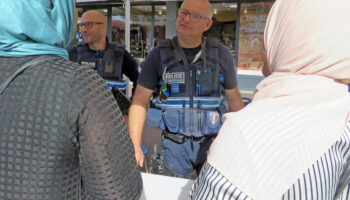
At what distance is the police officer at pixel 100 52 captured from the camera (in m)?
2.99

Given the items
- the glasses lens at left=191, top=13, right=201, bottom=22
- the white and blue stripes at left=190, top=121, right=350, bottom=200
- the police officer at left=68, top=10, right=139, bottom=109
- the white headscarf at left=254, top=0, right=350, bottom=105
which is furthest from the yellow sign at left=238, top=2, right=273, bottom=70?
the white and blue stripes at left=190, top=121, right=350, bottom=200

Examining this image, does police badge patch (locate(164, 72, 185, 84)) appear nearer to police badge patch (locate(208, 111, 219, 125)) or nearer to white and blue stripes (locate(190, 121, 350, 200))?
police badge patch (locate(208, 111, 219, 125))

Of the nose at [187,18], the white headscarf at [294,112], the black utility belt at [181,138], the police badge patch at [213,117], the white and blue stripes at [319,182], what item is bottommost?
the black utility belt at [181,138]

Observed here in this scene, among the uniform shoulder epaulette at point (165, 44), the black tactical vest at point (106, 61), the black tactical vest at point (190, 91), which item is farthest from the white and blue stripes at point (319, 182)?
the black tactical vest at point (106, 61)

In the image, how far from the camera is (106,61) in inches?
118

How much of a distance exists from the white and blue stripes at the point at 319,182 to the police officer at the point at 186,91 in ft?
4.23

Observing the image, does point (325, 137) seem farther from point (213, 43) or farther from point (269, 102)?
point (213, 43)

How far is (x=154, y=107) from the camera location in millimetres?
2242

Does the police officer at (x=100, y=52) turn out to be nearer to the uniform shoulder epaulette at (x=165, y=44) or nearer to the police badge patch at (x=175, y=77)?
the uniform shoulder epaulette at (x=165, y=44)

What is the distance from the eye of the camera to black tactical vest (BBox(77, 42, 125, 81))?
2992 millimetres

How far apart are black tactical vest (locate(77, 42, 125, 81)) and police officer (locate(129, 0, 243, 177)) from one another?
3.20ft

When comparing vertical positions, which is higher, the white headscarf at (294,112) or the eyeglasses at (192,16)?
the eyeglasses at (192,16)

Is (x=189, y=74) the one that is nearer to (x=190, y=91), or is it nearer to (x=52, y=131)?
(x=190, y=91)

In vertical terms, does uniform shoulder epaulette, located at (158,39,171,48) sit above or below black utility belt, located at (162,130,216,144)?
above
